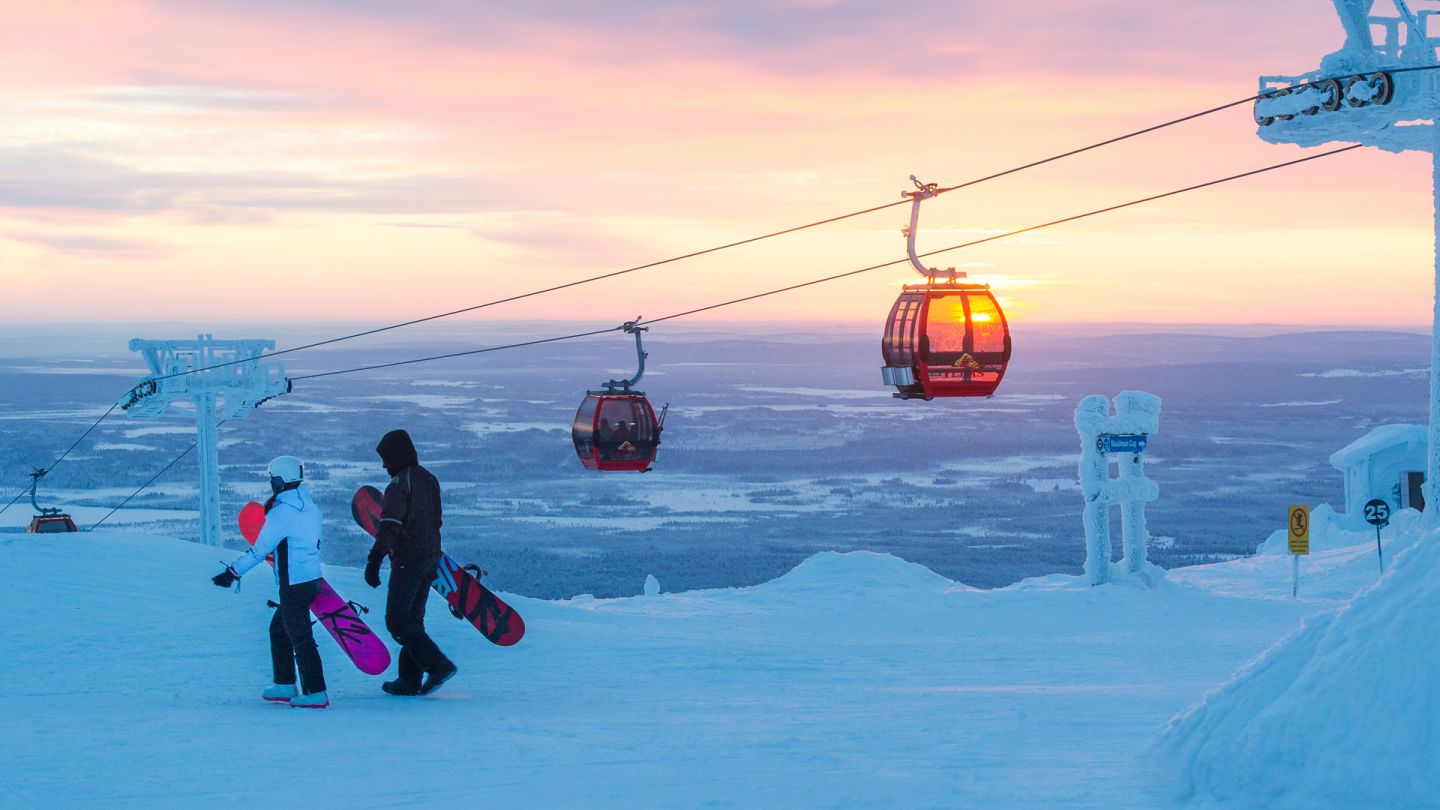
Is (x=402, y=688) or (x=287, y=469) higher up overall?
(x=287, y=469)

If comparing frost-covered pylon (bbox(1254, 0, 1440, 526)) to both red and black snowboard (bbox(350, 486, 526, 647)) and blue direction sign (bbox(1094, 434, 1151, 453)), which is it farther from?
red and black snowboard (bbox(350, 486, 526, 647))

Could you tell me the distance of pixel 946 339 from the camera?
1323 centimetres

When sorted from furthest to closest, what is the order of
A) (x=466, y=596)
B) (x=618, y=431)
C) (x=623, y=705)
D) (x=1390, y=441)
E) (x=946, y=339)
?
(x=1390, y=441) < (x=618, y=431) < (x=946, y=339) < (x=466, y=596) < (x=623, y=705)

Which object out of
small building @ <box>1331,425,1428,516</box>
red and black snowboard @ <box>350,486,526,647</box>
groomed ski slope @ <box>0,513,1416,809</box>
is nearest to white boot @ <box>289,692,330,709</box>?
groomed ski slope @ <box>0,513,1416,809</box>

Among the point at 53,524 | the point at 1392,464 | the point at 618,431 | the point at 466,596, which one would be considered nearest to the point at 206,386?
the point at 53,524

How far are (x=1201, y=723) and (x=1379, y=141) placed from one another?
20.7 meters

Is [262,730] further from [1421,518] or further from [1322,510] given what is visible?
[1322,510]

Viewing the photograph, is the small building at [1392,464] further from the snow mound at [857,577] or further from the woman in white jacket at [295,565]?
the woman in white jacket at [295,565]

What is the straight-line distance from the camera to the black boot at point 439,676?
9422 millimetres

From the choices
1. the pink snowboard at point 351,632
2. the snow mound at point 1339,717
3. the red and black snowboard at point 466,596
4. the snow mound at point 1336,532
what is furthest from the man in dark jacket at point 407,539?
the snow mound at point 1336,532

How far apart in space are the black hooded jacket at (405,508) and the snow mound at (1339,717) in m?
4.82

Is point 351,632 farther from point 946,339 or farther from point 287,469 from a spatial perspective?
point 946,339

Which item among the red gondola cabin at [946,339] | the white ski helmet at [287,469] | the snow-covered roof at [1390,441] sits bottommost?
the snow-covered roof at [1390,441]

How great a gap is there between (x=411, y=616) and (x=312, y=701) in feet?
2.71
